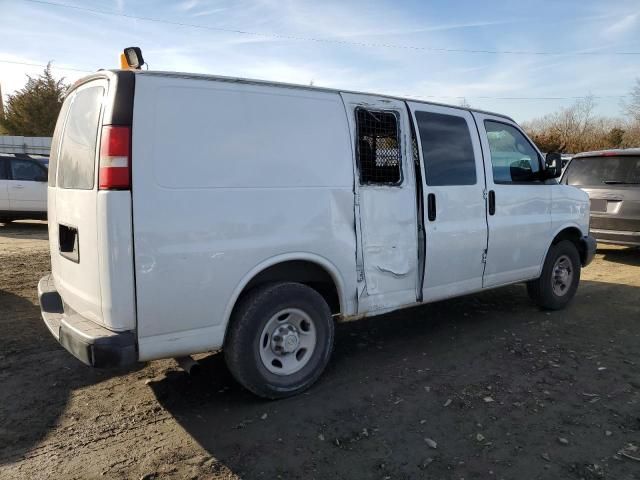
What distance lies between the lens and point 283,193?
3.48 m

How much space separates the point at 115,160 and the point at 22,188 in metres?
11.0

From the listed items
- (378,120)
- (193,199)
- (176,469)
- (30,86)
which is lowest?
(176,469)

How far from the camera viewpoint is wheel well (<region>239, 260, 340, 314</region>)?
11.6 ft

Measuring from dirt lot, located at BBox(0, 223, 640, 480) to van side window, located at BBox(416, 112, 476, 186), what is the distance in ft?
5.13

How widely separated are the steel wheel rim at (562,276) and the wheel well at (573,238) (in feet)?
0.73

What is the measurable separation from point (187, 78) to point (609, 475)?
3.36 meters

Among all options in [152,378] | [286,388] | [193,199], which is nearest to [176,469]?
[286,388]

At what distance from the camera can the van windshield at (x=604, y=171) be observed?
336 inches

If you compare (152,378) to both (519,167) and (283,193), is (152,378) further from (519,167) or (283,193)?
(519,167)

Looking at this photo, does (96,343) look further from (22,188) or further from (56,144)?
(22,188)

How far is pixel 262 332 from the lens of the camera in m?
3.47

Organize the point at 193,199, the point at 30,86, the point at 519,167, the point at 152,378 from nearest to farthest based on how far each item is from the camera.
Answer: the point at 193,199 < the point at 152,378 < the point at 519,167 < the point at 30,86

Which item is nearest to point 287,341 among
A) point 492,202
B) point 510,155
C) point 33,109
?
point 492,202

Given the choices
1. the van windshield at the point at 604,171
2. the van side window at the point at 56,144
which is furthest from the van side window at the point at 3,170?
the van windshield at the point at 604,171
